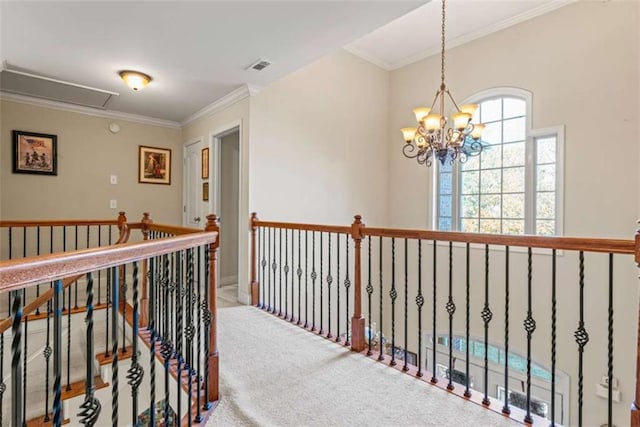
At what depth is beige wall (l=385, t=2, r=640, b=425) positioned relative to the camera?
337cm

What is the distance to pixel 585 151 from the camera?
364cm

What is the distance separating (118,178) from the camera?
14.7ft

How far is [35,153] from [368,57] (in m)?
4.71

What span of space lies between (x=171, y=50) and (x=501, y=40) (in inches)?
161

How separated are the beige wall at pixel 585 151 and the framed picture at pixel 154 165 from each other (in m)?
4.64

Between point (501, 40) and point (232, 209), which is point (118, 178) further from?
point (501, 40)

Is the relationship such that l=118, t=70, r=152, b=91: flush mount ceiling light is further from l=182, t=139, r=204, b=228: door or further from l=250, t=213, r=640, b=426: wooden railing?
l=250, t=213, r=640, b=426: wooden railing

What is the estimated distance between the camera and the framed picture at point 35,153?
3697 millimetres

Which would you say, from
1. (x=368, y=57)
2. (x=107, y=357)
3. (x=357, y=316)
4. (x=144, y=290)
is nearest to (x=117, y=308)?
(x=357, y=316)

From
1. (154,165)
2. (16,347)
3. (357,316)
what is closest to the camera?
(16,347)

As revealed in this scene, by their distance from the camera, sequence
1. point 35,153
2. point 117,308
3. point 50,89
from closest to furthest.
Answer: point 117,308 < point 50,89 < point 35,153

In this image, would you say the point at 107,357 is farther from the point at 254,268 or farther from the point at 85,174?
the point at 85,174

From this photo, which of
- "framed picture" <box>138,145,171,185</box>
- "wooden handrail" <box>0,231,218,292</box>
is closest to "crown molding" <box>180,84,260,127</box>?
"framed picture" <box>138,145,171,185</box>

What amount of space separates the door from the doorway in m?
0.32
